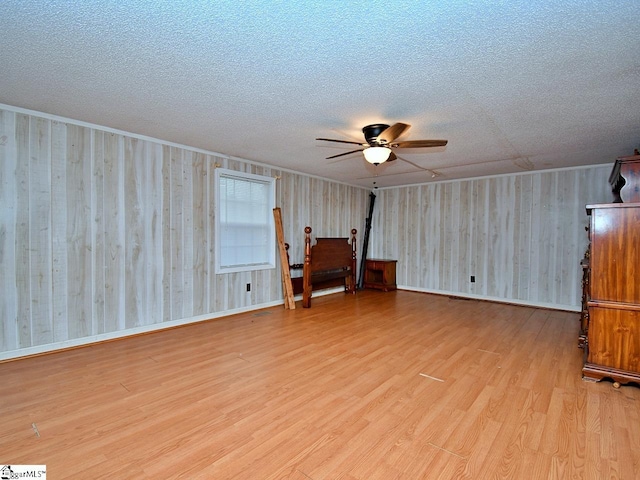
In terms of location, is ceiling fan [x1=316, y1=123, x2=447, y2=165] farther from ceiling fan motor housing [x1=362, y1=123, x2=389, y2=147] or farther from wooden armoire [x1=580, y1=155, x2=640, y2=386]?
wooden armoire [x1=580, y1=155, x2=640, y2=386]

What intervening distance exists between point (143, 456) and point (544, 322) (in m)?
5.06

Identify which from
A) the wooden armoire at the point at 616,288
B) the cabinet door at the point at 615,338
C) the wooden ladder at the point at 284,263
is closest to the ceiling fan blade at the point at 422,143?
the wooden armoire at the point at 616,288

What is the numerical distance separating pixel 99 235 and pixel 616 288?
517 cm

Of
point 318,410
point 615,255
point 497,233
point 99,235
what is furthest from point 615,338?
point 99,235

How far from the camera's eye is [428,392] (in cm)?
245

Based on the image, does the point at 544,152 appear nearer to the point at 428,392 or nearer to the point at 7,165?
the point at 428,392

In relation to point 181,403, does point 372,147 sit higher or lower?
higher

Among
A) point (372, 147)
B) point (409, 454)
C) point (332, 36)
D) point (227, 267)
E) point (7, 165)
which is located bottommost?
point (409, 454)

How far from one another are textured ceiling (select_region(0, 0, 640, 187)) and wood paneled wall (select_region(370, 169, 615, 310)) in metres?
1.69

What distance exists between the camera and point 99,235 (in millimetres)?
3504

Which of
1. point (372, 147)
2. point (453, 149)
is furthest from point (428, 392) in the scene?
point (453, 149)

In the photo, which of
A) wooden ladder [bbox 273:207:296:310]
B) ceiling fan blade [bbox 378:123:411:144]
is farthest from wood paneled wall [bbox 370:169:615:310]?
ceiling fan blade [bbox 378:123:411:144]

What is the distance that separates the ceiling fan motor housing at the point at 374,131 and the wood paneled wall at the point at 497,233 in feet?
12.6

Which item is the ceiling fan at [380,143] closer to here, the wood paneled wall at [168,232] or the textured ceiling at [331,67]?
the textured ceiling at [331,67]
